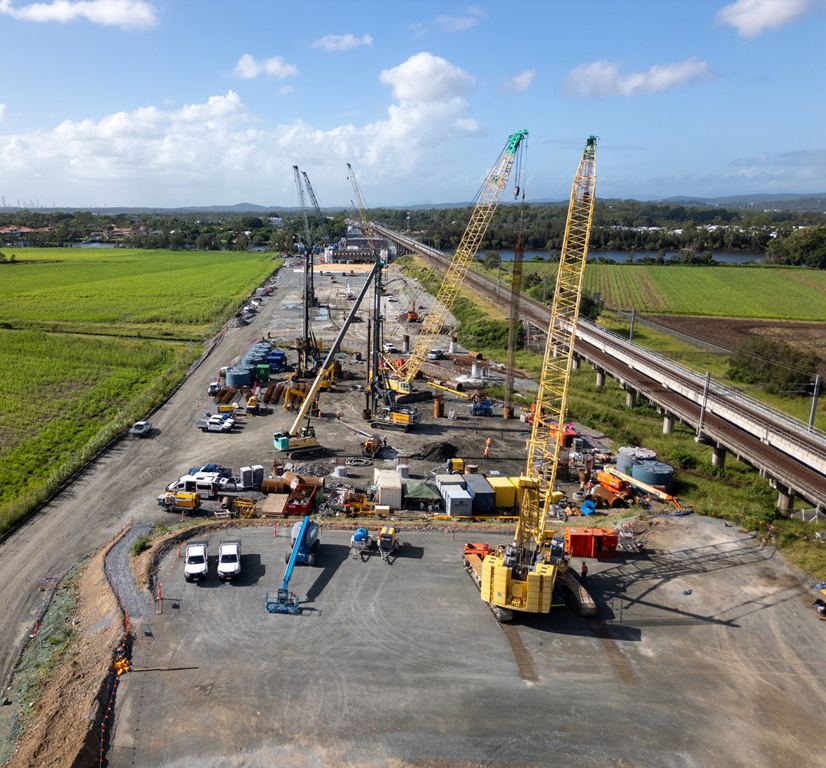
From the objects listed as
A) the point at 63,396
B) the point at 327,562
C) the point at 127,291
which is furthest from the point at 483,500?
the point at 127,291

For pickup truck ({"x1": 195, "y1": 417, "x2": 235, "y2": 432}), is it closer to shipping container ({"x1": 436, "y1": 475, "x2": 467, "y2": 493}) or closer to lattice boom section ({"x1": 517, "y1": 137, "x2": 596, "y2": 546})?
shipping container ({"x1": 436, "y1": 475, "x2": 467, "y2": 493})

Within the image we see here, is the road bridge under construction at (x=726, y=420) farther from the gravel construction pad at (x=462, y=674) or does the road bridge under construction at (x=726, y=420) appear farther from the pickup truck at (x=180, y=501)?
the pickup truck at (x=180, y=501)

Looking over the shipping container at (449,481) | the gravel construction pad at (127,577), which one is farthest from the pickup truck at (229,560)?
the shipping container at (449,481)

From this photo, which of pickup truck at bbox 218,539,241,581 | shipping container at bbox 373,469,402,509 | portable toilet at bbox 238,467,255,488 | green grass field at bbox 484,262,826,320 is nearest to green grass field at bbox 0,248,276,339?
portable toilet at bbox 238,467,255,488

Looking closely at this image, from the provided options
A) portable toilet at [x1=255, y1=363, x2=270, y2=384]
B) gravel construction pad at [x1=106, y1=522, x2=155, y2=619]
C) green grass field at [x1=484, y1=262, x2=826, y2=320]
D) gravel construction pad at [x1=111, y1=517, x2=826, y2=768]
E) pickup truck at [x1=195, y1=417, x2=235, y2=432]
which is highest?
green grass field at [x1=484, y1=262, x2=826, y2=320]

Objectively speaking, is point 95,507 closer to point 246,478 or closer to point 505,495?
point 246,478

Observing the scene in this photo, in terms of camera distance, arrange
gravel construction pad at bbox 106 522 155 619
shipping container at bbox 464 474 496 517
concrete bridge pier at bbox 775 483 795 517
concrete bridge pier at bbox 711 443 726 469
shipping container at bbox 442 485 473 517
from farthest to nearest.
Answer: concrete bridge pier at bbox 711 443 726 469 → shipping container at bbox 464 474 496 517 → concrete bridge pier at bbox 775 483 795 517 → shipping container at bbox 442 485 473 517 → gravel construction pad at bbox 106 522 155 619

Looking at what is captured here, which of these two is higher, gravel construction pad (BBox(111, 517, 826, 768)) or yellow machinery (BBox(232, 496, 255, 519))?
yellow machinery (BBox(232, 496, 255, 519))
